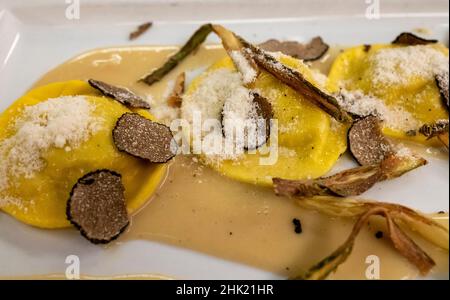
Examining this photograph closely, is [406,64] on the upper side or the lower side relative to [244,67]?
lower

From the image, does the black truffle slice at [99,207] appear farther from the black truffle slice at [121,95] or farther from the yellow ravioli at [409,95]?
the yellow ravioli at [409,95]

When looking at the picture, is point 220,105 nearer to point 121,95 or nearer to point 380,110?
point 121,95

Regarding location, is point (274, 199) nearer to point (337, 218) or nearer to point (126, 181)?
point (337, 218)

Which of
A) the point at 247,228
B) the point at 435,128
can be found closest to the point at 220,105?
the point at 247,228

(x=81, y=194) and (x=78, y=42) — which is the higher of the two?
(x=78, y=42)

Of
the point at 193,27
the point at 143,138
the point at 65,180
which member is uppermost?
the point at 193,27

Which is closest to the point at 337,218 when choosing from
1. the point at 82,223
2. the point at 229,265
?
the point at 229,265
